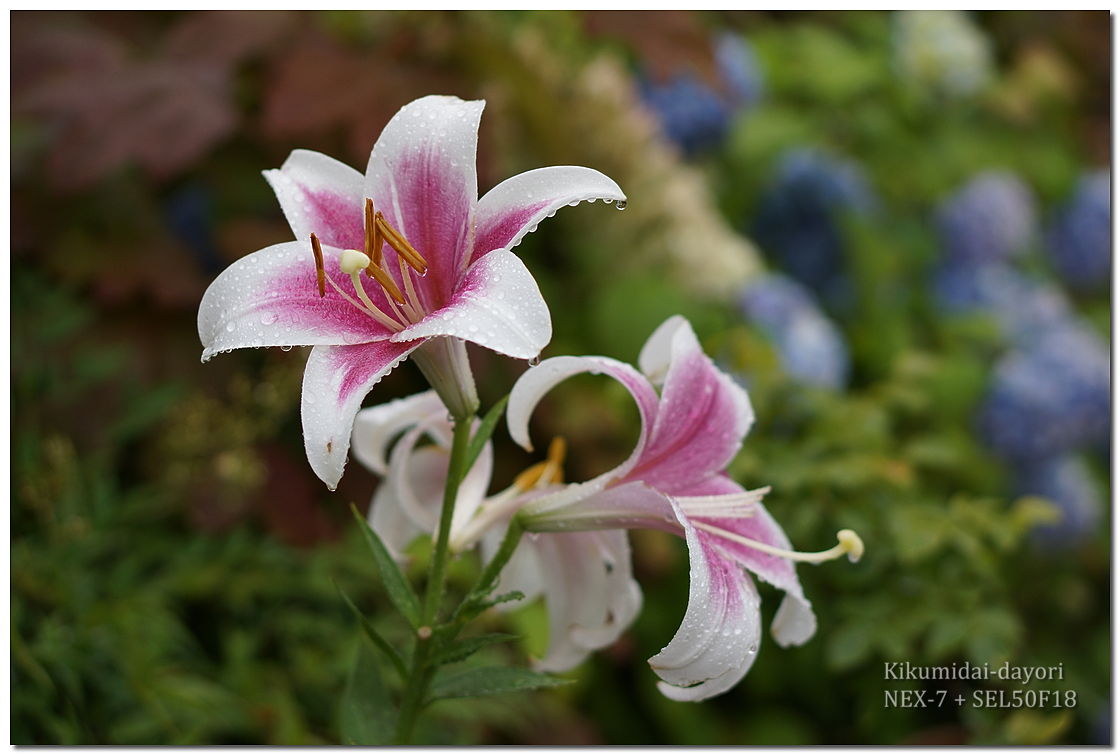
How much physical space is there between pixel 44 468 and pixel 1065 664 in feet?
3.98

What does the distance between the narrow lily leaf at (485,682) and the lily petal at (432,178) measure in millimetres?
222

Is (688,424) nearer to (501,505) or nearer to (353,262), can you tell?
(501,505)

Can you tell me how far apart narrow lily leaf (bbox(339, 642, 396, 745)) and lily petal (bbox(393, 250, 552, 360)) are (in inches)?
9.0

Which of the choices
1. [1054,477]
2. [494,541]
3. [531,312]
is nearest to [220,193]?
[494,541]

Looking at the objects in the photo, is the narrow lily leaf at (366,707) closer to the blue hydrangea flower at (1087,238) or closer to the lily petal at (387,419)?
the lily petal at (387,419)

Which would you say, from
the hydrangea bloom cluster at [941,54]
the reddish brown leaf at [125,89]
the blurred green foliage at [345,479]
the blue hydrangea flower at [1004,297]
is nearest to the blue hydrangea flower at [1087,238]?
the blue hydrangea flower at [1004,297]

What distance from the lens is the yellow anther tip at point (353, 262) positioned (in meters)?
0.53

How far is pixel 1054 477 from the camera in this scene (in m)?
1.40

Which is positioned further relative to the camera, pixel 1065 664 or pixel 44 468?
pixel 1065 664

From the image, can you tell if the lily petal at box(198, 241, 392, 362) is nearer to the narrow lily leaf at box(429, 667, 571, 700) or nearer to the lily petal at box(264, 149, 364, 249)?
the lily petal at box(264, 149, 364, 249)

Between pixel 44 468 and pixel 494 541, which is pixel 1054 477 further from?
pixel 44 468

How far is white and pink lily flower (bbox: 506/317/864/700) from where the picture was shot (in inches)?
22.2

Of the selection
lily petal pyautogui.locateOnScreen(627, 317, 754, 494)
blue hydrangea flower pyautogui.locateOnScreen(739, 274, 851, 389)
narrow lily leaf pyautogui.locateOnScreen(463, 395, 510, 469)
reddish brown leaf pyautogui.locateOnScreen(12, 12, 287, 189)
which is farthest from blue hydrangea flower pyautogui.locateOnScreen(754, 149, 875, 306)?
narrow lily leaf pyautogui.locateOnScreen(463, 395, 510, 469)

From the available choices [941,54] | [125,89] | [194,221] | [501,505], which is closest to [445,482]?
[501,505]
